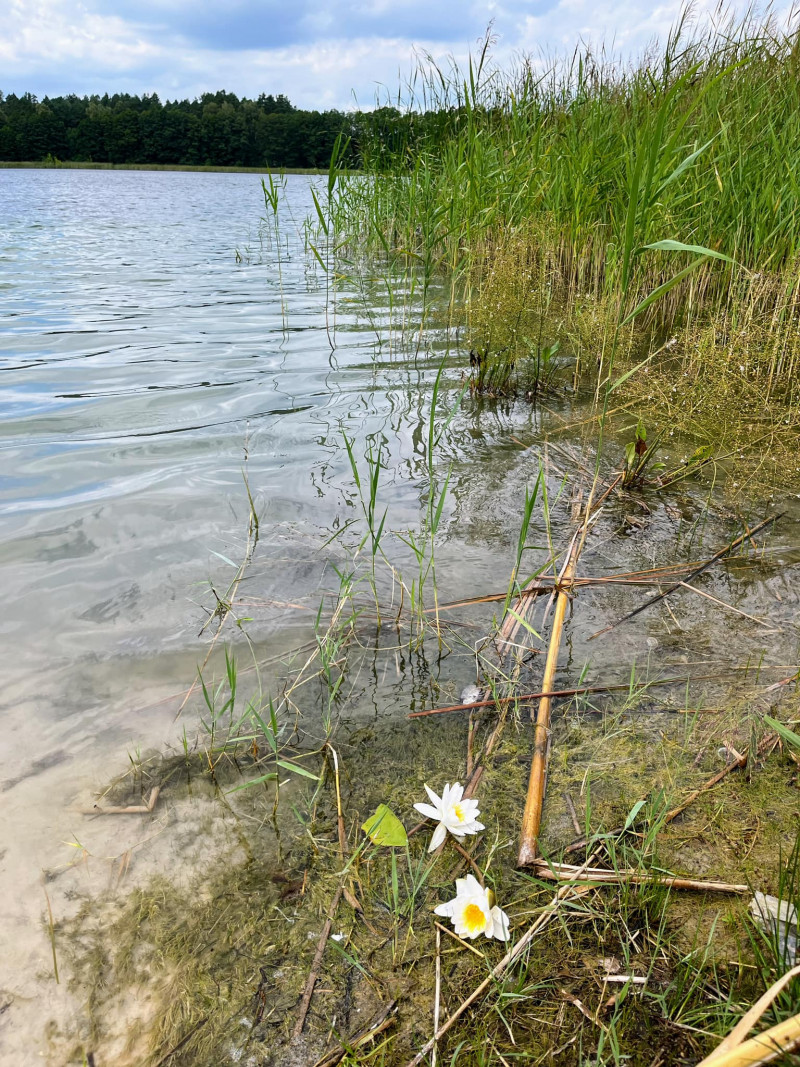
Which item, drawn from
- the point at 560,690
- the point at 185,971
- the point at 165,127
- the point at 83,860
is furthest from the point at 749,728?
the point at 165,127

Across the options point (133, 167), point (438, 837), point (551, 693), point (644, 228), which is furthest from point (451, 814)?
point (133, 167)

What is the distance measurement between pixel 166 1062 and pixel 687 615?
5.53 feet

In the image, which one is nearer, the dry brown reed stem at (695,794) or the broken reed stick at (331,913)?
the broken reed stick at (331,913)

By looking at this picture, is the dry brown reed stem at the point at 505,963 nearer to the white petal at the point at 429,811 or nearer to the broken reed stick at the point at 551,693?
the white petal at the point at 429,811

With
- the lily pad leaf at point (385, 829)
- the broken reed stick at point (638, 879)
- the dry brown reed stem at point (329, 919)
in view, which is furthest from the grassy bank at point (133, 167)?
the broken reed stick at point (638, 879)

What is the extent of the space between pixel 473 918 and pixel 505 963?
0.26 feet

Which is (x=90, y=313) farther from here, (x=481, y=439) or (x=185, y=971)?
(x=185, y=971)

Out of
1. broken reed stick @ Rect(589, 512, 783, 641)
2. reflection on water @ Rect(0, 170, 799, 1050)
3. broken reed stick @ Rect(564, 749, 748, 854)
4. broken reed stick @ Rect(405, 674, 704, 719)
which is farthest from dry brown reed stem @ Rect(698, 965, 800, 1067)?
broken reed stick @ Rect(589, 512, 783, 641)

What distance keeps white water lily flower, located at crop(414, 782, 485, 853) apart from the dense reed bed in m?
2.01

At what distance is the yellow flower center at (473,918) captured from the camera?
3.49 ft

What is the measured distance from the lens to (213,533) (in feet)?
8.66

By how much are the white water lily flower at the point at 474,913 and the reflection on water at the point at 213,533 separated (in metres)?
0.62

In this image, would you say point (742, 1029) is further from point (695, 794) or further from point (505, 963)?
point (695, 794)

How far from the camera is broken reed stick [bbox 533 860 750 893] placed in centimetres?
111
